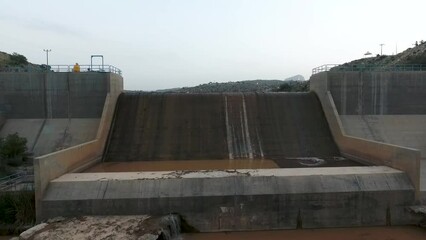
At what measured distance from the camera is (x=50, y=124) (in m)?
21.7

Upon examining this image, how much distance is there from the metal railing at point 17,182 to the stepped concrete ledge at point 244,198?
185 centimetres

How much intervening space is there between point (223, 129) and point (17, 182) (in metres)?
11.0

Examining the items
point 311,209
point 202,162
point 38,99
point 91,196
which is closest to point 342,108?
point 202,162

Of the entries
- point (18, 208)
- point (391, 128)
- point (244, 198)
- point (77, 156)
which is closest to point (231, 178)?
point (244, 198)

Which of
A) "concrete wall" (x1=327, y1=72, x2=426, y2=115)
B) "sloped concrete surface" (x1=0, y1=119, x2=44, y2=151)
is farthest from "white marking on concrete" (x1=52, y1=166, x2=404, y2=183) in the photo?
"concrete wall" (x1=327, y1=72, x2=426, y2=115)

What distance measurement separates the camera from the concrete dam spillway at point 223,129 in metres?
20.3

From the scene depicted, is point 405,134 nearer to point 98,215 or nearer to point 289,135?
point 289,135

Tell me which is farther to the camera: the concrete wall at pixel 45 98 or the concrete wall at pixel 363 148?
the concrete wall at pixel 45 98

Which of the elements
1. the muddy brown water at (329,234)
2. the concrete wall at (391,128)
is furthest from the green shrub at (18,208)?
the concrete wall at (391,128)

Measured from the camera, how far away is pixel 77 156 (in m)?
16.4

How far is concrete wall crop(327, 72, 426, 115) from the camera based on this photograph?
75.7 ft

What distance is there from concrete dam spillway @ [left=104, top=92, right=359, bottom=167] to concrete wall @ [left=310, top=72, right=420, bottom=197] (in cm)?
57

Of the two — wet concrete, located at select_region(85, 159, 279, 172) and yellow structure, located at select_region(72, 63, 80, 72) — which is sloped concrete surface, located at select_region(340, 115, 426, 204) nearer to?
wet concrete, located at select_region(85, 159, 279, 172)

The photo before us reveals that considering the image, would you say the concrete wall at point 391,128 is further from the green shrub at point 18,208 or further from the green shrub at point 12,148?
the green shrub at point 12,148
